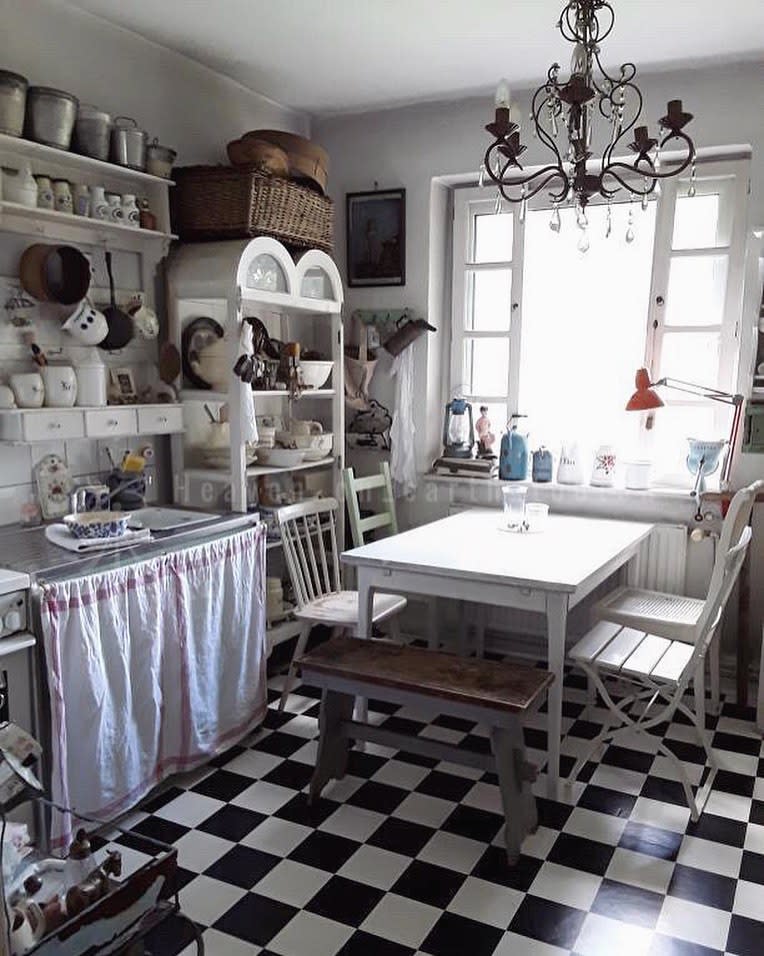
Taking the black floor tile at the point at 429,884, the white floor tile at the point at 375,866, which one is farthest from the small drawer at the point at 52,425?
the black floor tile at the point at 429,884

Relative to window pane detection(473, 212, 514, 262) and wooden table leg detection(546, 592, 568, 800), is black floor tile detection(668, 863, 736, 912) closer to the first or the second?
wooden table leg detection(546, 592, 568, 800)

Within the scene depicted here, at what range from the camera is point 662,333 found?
3719 millimetres

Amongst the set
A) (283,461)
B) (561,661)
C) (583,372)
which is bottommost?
(561,661)

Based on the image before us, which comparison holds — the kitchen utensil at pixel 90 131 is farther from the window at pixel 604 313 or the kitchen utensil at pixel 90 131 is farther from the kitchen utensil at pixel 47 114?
the window at pixel 604 313

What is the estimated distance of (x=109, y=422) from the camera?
2.81 m

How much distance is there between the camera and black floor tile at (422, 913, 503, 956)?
1.97 meters

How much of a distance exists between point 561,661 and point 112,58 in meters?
2.67

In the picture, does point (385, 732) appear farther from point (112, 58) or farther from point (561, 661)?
point (112, 58)

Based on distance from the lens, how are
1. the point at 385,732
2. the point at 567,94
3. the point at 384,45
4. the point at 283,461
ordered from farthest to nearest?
the point at 283,461
the point at 384,45
the point at 385,732
the point at 567,94

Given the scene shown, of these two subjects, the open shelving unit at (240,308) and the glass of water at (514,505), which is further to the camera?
the glass of water at (514,505)

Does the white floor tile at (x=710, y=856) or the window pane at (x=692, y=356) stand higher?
the window pane at (x=692, y=356)

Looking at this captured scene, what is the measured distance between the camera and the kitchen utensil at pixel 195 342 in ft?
10.8

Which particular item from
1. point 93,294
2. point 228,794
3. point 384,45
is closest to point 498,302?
point 384,45

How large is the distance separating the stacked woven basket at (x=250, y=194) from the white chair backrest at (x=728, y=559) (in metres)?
2.04
